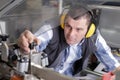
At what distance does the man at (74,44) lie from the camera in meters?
1.19

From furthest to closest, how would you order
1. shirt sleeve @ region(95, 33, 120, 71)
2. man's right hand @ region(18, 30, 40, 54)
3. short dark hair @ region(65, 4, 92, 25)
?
shirt sleeve @ region(95, 33, 120, 71) < short dark hair @ region(65, 4, 92, 25) < man's right hand @ region(18, 30, 40, 54)

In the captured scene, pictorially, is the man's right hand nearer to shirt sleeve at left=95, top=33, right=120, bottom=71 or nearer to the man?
the man

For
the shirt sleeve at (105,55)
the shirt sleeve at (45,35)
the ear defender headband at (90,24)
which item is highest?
the ear defender headband at (90,24)

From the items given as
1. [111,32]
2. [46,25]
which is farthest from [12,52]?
[111,32]

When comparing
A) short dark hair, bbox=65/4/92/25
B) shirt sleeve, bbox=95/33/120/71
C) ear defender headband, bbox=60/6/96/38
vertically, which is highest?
short dark hair, bbox=65/4/92/25

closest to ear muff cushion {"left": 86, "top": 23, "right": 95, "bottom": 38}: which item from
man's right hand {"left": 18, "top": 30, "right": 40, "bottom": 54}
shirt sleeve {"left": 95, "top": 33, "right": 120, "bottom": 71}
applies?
shirt sleeve {"left": 95, "top": 33, "right": 120, "bottom": 71}

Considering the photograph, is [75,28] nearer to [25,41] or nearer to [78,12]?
[78,12]

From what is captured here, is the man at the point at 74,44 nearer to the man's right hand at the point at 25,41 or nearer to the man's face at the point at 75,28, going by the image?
the man's face at the point at 75,28

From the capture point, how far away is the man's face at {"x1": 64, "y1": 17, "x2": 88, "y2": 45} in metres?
1.18

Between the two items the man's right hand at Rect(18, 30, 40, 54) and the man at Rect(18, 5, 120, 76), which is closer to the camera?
the man's right hand at Rect(18, 30, 40, 54)

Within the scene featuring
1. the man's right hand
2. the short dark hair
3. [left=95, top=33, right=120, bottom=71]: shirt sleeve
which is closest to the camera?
the man's right hand

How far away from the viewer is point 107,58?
1357 mm

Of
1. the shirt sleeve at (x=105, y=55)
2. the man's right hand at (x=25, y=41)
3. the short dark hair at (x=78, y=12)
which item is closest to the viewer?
the man's right hand at (x=25, y=41)

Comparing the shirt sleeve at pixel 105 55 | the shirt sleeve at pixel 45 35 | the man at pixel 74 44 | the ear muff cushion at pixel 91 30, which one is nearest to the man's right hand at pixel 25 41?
the man at pixel 74 44
